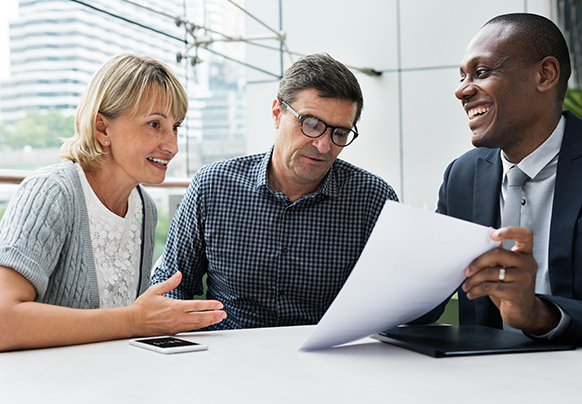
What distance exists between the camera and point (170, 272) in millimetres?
1728

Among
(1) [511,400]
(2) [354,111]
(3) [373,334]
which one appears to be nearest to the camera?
(1) [511,400]

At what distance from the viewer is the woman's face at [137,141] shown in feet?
5.01

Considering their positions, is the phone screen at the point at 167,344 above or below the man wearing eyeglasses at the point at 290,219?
below

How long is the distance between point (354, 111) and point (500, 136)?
1.45ft

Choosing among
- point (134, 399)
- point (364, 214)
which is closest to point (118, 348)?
point (134, 399)

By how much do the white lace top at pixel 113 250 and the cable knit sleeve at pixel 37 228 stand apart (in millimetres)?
139

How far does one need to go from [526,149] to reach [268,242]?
742 mm

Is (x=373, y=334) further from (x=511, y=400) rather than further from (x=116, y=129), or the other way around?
(x=116, y=129)

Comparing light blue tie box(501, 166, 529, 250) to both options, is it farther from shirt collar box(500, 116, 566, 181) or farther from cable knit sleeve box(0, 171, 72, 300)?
cable knit sleeve box(0, 171, 72, 300)

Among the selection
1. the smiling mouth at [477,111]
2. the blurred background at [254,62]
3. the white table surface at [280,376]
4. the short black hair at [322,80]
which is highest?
the blurred background at [254,62]

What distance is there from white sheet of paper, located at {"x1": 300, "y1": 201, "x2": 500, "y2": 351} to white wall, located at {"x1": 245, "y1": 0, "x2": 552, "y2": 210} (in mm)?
4986

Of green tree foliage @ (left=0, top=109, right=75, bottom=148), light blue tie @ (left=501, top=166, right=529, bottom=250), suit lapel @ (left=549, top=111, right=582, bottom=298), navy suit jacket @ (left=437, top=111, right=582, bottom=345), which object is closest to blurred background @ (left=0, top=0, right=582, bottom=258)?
green tree foliage @ (left=0, top=109, right=75, bottom=148)

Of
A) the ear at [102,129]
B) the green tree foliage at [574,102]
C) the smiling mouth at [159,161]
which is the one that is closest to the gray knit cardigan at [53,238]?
the ear at [102,129]

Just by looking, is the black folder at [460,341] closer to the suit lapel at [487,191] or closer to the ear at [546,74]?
the suit lapel at [487,191]
